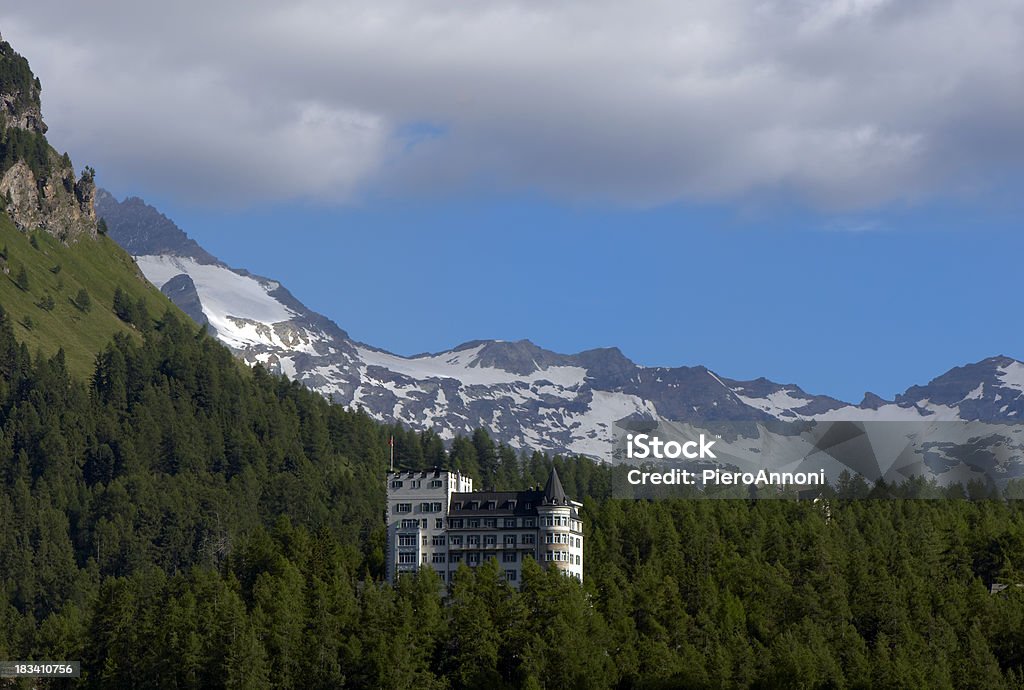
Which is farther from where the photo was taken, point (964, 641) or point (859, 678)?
point (964, 641)

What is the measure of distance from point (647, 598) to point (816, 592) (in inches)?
796

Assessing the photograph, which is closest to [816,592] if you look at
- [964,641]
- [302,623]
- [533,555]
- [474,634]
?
[964,641]

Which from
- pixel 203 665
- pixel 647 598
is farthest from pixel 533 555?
pixel 203 665

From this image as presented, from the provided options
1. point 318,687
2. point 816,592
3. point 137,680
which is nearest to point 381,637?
point 318,687

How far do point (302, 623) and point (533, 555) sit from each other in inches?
1154

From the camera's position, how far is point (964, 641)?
618 ft

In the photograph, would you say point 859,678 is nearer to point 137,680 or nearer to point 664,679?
point 664,679

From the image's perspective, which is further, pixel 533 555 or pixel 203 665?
pixel 533 555

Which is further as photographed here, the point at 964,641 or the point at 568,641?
the point at 964,641

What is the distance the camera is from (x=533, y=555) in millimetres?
198750

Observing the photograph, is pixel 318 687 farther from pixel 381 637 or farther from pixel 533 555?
pixel 533 555

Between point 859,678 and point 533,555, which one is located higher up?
point 533,555

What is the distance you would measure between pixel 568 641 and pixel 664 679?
30.8ft

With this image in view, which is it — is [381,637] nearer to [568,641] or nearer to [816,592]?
[568,641]
